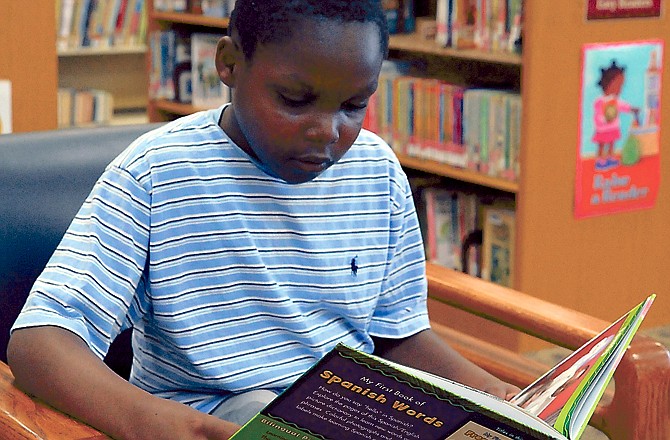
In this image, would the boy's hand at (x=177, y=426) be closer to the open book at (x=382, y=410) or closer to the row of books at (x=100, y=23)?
the open book at (x=382, y=410)

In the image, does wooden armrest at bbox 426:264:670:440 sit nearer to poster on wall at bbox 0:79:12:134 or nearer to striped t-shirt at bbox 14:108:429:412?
striped t-shirt at bbox 14:108:429:412

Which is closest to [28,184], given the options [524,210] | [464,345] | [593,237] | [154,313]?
[154,313]

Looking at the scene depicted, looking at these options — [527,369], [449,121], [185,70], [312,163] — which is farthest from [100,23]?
[312,163]

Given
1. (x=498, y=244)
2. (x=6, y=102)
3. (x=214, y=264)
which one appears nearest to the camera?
(x=214, y=264)

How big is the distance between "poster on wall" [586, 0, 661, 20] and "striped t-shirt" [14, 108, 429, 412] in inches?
70.0

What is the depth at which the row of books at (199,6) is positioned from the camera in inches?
161

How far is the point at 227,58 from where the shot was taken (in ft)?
4.05

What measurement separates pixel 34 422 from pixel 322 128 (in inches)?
16.0

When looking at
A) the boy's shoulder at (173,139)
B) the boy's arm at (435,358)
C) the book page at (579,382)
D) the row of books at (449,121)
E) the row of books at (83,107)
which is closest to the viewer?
→ the book page at (579,382)

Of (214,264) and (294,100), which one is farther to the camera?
(214,264)

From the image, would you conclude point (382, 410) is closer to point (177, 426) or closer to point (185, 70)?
point (177, 426)

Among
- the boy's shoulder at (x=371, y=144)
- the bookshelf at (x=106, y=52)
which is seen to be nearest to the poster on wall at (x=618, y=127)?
the boy's shoulder at (x=371, y=144)

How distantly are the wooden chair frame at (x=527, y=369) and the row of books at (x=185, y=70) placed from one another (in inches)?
104

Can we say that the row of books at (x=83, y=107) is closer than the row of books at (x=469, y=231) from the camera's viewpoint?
No
